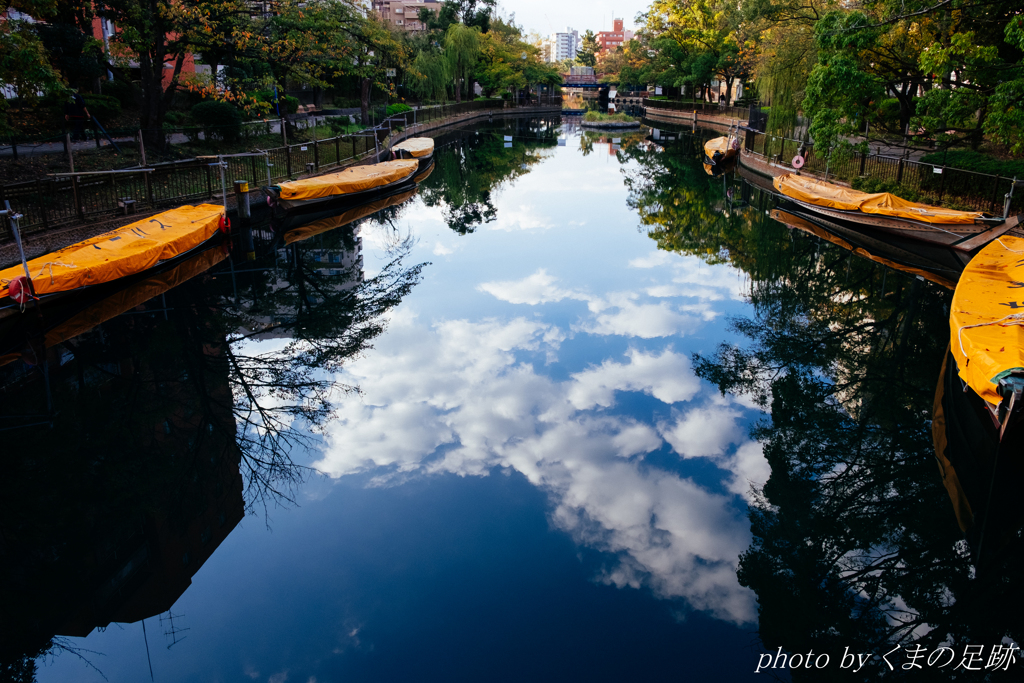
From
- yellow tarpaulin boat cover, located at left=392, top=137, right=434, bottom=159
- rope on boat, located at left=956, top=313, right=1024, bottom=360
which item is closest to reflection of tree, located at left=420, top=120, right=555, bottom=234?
yellow tarpaulin boat cover, located at left=392, top=137, right=434, bottom=159

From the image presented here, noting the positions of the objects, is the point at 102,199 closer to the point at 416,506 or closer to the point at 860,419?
the point at 416,506

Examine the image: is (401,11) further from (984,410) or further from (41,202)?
(984,410)

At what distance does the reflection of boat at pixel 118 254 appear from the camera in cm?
1153

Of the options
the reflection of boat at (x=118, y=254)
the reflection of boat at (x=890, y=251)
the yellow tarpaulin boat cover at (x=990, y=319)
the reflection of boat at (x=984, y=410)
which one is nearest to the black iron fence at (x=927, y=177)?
the reflection of boat at (x=890, y=251)

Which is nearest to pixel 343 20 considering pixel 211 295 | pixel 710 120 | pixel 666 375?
pixel 211 295

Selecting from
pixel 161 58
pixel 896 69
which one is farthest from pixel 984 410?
pixel 161 58

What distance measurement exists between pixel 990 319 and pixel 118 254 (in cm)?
1466

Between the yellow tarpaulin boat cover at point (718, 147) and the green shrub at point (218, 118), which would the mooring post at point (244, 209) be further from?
the yellow tarpaulin boat cover at point (718, 147)

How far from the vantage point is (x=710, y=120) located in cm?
5906

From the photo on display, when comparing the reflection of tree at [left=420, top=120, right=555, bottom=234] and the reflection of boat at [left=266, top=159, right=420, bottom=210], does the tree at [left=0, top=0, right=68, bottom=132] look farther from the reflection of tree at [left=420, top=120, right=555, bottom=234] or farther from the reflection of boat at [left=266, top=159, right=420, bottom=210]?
the reflection of tree at [left=420, top=120, right=555, bottom=234]

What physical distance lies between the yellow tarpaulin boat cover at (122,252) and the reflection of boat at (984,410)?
13800mm

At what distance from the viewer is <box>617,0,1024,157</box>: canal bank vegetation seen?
1504cm

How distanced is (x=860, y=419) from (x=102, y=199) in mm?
17429

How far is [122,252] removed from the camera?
1329 cm
